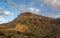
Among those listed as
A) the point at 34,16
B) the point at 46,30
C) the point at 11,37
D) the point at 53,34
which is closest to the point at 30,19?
the point at 34,16

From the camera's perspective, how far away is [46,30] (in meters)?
86.3

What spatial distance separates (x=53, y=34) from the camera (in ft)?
266

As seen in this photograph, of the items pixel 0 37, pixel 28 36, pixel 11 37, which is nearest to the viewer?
pixel 0 37

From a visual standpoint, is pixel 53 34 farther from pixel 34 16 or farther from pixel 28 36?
pixel 34 16

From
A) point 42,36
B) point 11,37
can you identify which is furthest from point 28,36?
point 11,37

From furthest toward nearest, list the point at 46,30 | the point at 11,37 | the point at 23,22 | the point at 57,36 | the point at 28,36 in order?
the point at 23,22, the point at 46,30, the point at 57,36, the point at 28,36, the point at 11,37

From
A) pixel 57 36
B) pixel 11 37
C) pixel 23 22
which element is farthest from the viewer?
pixel 23 22

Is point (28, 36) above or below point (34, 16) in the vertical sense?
below

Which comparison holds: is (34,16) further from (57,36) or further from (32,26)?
(57,36)

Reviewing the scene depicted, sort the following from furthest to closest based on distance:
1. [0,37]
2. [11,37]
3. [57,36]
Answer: [57,36], [11,37], [0,37]

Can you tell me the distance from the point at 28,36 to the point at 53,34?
46.8 feet

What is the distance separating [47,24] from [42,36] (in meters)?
18.6

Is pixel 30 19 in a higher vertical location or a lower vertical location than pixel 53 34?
higher

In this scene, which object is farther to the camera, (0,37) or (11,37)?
(11,37)
